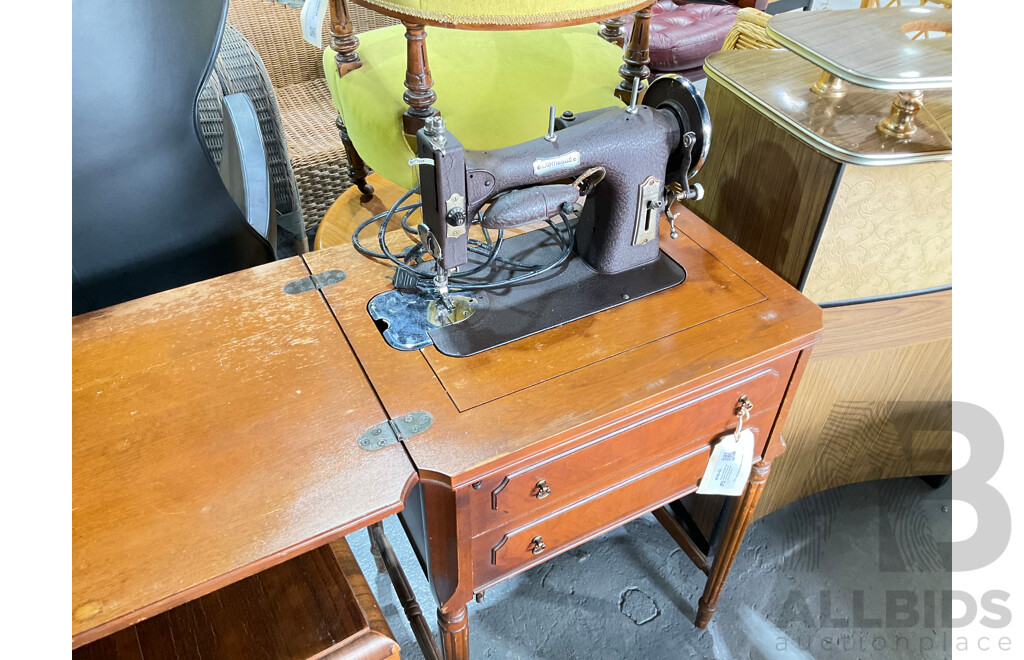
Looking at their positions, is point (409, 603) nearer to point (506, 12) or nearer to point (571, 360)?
point (571, 360)

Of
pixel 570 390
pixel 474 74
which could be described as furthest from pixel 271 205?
pixel 570 390

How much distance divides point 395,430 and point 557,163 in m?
0.41

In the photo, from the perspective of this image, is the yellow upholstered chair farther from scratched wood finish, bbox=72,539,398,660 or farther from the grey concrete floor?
the grey concrete floor

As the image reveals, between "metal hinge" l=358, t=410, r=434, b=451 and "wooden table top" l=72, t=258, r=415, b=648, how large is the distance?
0.04 ft

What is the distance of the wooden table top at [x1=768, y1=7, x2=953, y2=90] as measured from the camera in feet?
3.25

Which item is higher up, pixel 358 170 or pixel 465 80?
pixel 465 80

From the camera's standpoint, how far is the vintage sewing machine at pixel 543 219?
35.9 inches

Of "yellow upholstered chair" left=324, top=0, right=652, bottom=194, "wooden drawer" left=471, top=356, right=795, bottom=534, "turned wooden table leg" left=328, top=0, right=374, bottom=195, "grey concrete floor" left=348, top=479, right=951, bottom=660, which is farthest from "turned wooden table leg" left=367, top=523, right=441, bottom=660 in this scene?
"turned wooden table leg" left=328, top=0, right=374, bottom=195

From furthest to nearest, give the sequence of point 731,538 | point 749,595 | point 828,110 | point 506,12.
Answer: point 749,595 → point 731,538 → point 828,110 → point 506,12

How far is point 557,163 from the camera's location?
93cm

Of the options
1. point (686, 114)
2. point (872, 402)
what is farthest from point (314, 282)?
point (872, 402)

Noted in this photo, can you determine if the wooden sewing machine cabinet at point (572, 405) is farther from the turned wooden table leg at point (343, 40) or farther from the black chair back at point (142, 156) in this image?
the turned wooden table leg at point (343, 40)

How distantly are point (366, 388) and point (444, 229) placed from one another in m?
0.23

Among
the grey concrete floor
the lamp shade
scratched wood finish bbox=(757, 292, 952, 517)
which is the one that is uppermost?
the lamp shade
